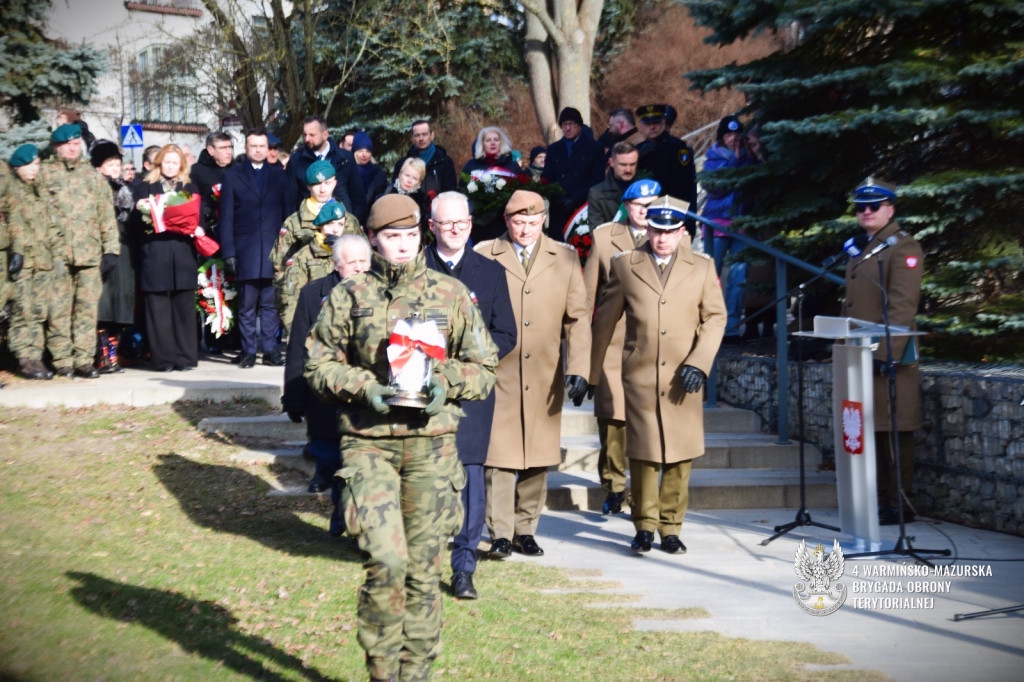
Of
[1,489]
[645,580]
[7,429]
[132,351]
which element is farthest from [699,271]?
[132,351]

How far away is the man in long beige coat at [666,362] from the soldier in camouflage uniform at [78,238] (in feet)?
19.2

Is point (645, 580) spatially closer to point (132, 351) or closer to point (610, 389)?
point (610, 389)

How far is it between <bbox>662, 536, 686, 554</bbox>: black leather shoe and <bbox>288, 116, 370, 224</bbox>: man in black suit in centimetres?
585

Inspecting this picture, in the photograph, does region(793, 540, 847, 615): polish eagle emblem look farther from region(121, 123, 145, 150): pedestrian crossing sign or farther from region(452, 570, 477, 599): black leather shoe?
region(121, 123, 145, 150): pedestrian crossing sign

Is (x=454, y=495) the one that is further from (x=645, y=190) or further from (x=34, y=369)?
Result: (x=34, y=369)

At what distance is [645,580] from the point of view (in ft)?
25.1

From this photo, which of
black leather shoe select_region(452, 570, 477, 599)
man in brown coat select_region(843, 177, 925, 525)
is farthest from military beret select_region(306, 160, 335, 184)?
black leather shoe select_region(452, 570, 477, 599)

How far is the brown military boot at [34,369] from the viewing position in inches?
468

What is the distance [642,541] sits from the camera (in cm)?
823

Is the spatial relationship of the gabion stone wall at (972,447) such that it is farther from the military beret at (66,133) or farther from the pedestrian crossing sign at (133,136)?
the pedestrian crossing sign at (133,136)

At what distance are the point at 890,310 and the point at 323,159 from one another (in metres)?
6.27

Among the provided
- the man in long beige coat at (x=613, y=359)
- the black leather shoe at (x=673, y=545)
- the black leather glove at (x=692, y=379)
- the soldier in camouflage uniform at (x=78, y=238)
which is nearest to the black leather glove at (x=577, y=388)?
the black leather glove at (x=692, y=379)

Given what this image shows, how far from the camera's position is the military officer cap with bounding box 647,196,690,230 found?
8.16 metres

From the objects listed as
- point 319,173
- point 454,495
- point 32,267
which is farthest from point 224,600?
point 32,267
